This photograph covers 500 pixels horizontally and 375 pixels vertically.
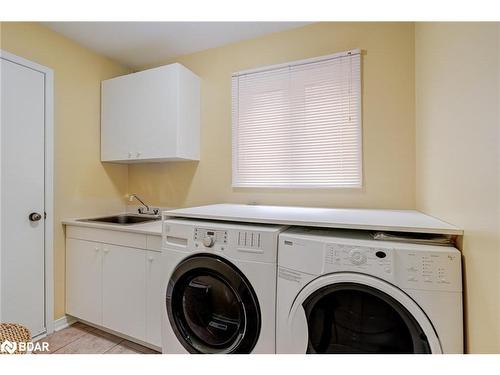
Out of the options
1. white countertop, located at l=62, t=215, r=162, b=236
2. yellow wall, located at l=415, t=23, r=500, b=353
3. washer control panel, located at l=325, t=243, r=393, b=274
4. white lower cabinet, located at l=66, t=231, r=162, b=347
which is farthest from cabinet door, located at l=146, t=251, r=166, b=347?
yellow wall, located at l=415, t=23, r=500, b=353

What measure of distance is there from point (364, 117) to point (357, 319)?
1341 millimetres

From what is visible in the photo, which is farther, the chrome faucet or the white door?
the chrome faucet

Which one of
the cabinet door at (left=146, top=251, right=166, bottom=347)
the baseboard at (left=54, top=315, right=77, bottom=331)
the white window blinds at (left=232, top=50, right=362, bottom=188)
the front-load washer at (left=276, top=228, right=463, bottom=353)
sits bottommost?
the baseboard at (left=54, top=315, right=77, bottom=331)

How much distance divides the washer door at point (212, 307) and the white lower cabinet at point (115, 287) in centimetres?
28

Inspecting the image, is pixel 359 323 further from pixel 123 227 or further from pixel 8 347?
pixel 123 227

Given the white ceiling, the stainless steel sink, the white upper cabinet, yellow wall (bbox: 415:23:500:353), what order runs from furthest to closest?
the stainless steel sink, the white upper cabinet, the white ceiling, yellow wall (bbox: 415:23:500:353)

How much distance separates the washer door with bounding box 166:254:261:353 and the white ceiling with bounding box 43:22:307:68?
1778mm

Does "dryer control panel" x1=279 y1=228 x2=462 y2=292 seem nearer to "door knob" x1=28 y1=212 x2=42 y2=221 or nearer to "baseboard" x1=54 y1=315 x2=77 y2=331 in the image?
"door knob" x1=28 y1=212 x2=42 y2=221

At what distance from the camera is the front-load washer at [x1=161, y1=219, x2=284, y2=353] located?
3.83 feet

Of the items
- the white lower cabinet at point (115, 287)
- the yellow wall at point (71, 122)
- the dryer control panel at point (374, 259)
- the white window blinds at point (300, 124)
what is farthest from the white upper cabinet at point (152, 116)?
the dryer control panel at point (374, 259)

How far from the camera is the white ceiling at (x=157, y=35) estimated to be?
5.98ft

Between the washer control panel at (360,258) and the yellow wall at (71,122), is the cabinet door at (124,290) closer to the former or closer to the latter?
the yellow wall at (71,122)

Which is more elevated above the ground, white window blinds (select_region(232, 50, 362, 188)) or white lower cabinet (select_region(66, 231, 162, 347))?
white window blinds (select_region(232, 50, 362, 188))
